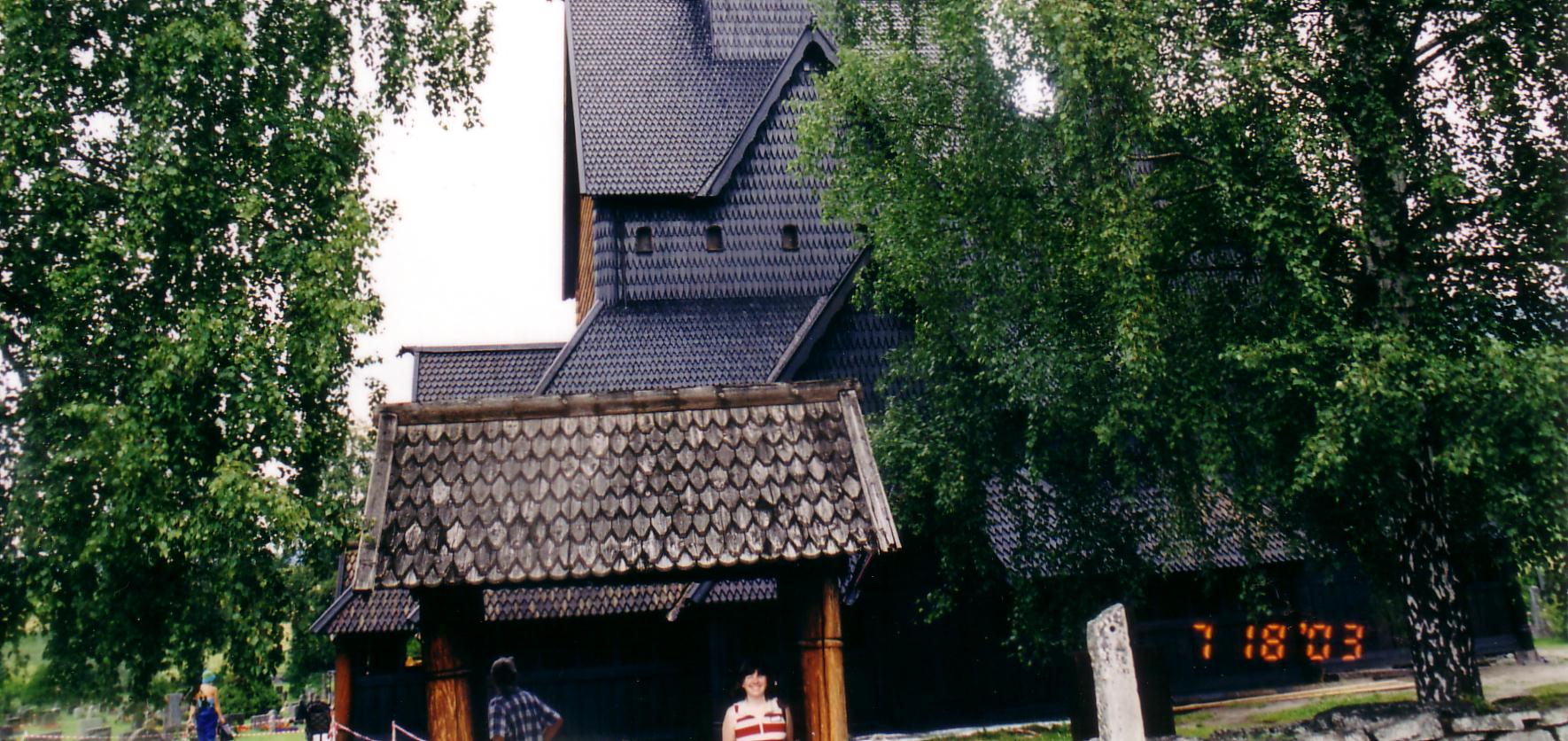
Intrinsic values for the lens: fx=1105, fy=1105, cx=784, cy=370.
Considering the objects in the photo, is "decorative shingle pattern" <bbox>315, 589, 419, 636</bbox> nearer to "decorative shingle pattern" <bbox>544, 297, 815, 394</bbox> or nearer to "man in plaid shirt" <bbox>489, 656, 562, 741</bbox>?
"decorative shingle pattern" <bbox>544, 297, 815, 394</bbox>

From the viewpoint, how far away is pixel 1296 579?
19.8 metres

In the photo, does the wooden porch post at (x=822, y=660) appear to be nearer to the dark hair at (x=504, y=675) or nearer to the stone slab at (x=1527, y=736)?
the dark hair at (x=504, y=675)

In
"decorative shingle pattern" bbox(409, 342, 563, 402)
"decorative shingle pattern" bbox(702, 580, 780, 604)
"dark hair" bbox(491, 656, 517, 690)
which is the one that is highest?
"decorative shingle pattern" bbox(409, 342, 563, 402)

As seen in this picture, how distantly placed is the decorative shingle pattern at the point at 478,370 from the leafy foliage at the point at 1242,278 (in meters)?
9.30

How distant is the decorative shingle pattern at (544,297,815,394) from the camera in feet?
60.0

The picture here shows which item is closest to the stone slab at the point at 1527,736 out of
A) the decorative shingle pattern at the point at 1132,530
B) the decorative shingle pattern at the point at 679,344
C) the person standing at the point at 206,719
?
the decorative shingle pattern at the point at 1132,530

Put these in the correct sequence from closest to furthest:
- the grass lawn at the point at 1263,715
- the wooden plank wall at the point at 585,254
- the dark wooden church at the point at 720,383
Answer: the grass lawn at the point at 1263,715, the dark wooden church at the point at 720,383, the wooden plank wall at the point at 585,254

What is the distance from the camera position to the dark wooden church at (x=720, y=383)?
56.3 feet

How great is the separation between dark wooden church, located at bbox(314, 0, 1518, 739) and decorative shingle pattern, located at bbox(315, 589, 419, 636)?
4 centimetres

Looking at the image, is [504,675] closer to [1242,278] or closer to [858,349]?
[1242,278]

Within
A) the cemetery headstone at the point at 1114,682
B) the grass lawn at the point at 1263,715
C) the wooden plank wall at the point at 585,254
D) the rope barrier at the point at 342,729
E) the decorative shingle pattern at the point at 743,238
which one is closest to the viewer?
the cemetery headstone at the point at 1114,682

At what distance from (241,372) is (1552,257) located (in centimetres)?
1324

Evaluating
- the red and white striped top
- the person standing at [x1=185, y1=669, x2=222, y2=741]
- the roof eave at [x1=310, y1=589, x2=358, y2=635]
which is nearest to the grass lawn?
the red and white striped top

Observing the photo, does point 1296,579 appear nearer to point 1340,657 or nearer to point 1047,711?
point 1340,657
